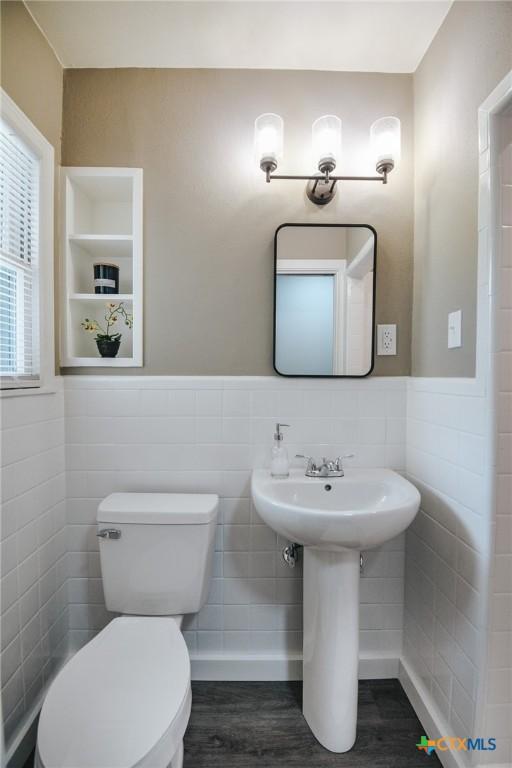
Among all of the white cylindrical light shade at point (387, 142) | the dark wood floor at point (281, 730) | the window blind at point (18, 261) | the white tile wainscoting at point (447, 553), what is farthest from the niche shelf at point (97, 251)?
the dark wood floor at point (281, 730)

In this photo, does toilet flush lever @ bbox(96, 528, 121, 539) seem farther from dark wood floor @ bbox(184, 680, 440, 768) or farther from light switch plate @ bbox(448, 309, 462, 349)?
light switch plate @ bbox(448, 309, 462, 349)

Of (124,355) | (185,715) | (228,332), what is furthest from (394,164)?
(185,715)

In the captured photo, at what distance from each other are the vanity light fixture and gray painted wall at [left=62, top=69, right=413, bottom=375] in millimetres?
115

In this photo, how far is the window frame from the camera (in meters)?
1.17

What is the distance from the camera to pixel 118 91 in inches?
52.5

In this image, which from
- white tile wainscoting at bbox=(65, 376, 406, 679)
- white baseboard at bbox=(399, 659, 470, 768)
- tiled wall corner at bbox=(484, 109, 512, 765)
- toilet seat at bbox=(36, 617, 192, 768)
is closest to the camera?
toilet seat at bbox=(36, 617, 192, 768)

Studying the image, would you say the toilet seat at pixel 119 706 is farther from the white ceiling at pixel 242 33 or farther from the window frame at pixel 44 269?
the white ceiling at pixel 242 33

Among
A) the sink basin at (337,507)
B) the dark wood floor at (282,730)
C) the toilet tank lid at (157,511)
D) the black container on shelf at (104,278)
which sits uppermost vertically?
the black container on shelf at (104,278)

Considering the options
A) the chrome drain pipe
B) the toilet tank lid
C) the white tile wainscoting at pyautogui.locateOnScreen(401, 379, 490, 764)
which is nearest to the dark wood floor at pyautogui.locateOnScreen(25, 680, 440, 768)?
the white tile wainscoting at pyautogui.locateOnScreen(401, 379, 490, 764)

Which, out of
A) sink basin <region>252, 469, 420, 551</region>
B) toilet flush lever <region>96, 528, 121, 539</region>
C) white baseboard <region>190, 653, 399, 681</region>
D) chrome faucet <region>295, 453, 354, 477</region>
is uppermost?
chrome faucet <region>295, 453, 354, 477</region>

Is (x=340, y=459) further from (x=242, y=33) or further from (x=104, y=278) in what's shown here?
(x=242, y=33)

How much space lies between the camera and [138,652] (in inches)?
37.6

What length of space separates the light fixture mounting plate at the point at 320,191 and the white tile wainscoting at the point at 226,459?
2.31 ft

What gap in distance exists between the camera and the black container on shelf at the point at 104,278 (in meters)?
1.34
